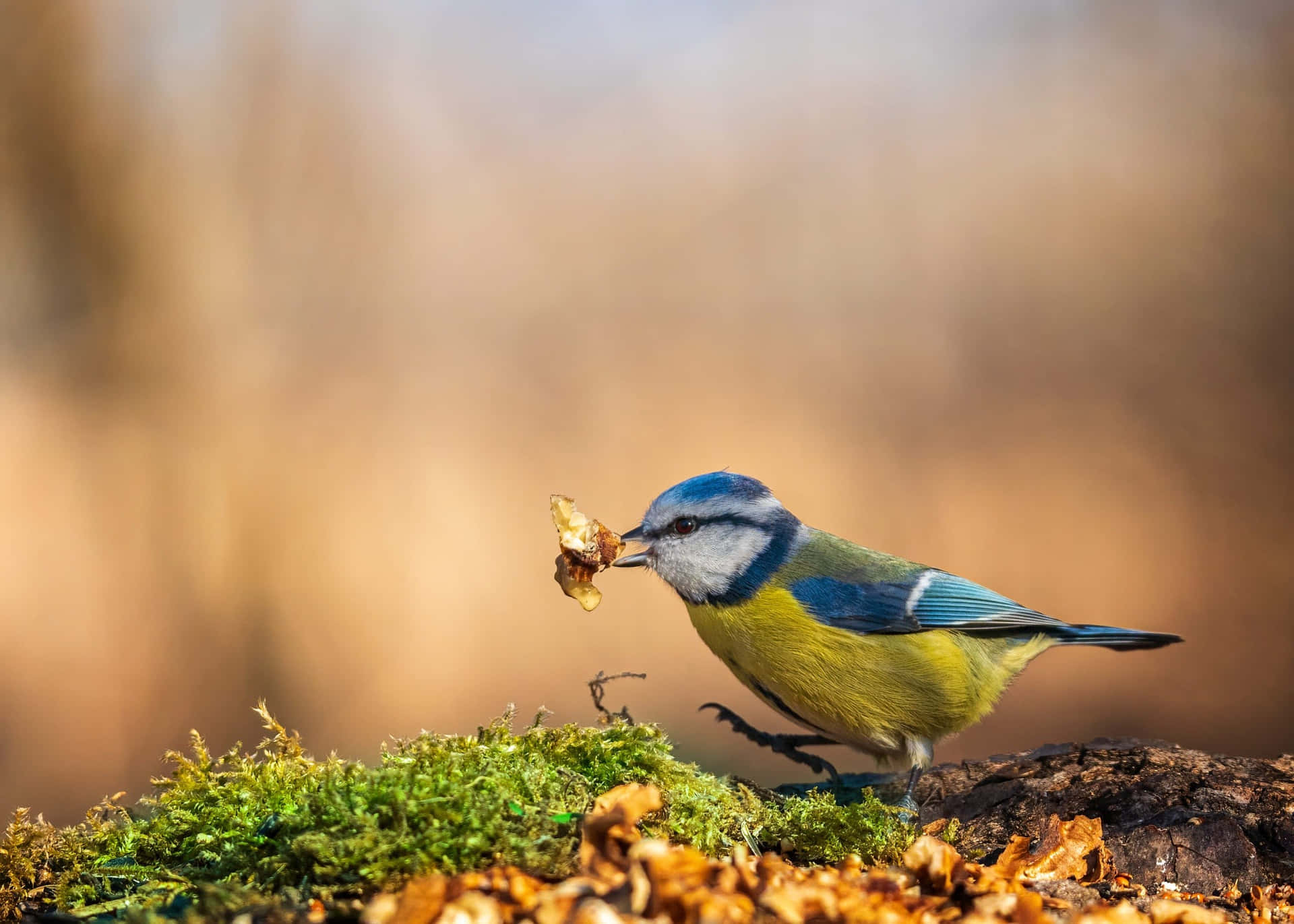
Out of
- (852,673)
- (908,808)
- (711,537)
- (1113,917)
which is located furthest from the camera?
(711,537)

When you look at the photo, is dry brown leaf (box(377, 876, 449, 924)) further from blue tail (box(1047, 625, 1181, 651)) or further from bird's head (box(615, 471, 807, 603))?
blue tail (box(1047, 625, 1181, 651))

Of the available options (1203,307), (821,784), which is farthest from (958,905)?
(1203,307)

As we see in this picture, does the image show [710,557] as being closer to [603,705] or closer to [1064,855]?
[603,705]

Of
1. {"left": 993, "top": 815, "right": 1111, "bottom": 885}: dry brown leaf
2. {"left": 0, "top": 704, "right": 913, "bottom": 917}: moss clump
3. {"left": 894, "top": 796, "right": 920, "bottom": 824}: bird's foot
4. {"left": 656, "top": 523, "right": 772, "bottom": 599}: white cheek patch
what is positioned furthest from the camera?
{"left": 656, "top": 523, "right": 772, "bottom": 599}: white cheek patch

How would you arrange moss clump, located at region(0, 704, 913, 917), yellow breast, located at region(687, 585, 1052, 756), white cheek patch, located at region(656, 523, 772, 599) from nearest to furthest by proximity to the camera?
1. moss clump, located at region(0, 704, 913, 917)
2. yellow breast, located at region(687, 585, 1052, 756)
3. white cheek patch, located at region(656, 523, 772, 599)

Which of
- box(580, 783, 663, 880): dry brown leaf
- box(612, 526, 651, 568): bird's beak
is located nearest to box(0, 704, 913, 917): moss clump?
box(580, 783, 663, 880): dry brown leaf

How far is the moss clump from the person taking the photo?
2.69 ft

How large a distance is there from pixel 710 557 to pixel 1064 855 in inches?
33.1

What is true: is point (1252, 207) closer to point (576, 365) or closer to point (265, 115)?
point (576, 365)

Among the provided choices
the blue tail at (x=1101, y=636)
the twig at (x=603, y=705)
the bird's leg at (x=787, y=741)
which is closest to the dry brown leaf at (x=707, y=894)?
the twig at (x=603, y=705)

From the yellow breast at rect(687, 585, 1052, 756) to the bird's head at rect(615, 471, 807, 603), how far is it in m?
0.08

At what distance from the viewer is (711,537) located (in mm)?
1871

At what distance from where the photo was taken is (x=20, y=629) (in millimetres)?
3352

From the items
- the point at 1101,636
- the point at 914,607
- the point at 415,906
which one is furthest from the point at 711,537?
the point at 415,906
